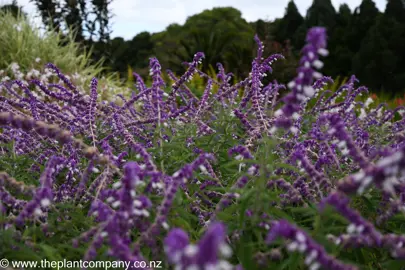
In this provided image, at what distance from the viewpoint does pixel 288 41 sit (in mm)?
17078

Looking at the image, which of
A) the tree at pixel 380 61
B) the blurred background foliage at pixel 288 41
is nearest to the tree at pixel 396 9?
the blurred background foliage at pixel 288 41

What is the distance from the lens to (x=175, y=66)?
74.2ft

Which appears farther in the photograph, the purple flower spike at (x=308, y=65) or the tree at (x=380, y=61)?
the tree at (x=380, y=61)

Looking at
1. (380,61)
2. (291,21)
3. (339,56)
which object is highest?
(291,21)

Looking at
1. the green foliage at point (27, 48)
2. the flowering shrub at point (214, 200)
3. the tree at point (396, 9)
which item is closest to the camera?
the flowering shrub at point (214, 200)

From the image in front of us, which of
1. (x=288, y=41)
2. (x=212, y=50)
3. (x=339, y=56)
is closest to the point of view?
(x=288, y=41)

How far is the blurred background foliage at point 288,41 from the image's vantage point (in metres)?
18.7

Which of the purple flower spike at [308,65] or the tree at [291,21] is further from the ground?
the tree at [291,21]

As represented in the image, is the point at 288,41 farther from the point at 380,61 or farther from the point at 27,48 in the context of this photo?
the point at 380,61

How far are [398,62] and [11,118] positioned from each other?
28.7 metres

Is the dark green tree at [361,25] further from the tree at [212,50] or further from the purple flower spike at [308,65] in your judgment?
the purple flower spike at [308,65]

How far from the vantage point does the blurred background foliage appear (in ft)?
61.3

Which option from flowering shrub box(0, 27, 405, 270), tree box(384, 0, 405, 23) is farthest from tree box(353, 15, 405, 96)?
flowering shrub box(0, 27, 405, 270)

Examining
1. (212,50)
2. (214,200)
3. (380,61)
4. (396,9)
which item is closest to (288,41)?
(212,50)
